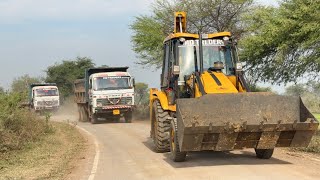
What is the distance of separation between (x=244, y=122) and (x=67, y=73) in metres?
58.7

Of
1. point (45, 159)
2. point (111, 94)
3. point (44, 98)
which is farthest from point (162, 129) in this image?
point (44, 98)

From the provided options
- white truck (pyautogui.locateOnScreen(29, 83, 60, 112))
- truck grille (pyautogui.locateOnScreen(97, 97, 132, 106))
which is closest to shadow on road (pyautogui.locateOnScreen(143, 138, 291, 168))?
truck grille (pyautogui.locateOnScreen(97, 97, 132, 106))

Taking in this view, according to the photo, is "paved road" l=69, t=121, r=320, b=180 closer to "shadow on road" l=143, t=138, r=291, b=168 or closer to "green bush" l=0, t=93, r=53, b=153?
"shadow on road" l=143, t=138, r=291, b=168

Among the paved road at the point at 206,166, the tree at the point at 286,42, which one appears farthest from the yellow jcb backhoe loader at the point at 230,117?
the tree at the point at 286,42

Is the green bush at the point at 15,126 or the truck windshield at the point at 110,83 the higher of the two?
the truck windshield at the point at 110,83

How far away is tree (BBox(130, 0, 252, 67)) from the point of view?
27344mm

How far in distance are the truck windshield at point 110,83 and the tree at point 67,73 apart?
1493 inches

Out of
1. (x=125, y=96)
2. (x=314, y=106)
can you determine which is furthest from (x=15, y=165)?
(x=314, y=106)

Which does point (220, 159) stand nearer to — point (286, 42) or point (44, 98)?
point (286, 42)

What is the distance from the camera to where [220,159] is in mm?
11117

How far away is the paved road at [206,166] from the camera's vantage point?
904 cm

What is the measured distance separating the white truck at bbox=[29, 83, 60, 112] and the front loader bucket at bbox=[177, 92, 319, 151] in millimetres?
30987

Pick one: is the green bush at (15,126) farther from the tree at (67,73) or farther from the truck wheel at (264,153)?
the tree at (67,73)

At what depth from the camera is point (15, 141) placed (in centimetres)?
1523
